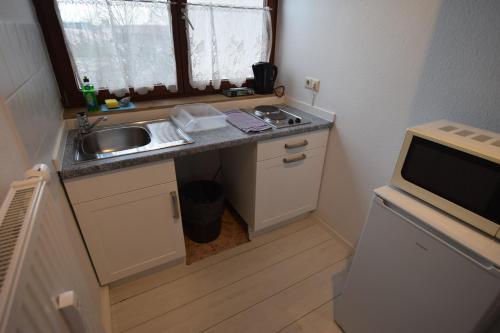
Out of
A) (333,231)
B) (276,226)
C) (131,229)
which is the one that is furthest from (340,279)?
(131,229)

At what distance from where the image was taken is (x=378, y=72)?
143cm

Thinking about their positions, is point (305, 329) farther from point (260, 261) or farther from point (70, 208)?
point (70, 208)

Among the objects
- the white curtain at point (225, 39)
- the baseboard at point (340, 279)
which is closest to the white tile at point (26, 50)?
the white curtain at point (225, 39)

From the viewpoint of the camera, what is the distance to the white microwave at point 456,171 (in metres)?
0.82

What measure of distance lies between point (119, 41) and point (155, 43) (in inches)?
8.5

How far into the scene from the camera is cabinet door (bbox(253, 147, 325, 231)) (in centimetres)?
173

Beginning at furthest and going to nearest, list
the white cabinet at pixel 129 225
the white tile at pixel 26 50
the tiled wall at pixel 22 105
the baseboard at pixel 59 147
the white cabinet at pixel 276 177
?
1. the white cabinet at pixel 276 177
2. the white cabinet at pixel 129 225
3. the baseboard at pixel 59 147
4. the white tile at pixel 26 50
5. the tiled wall at pixel 22 105

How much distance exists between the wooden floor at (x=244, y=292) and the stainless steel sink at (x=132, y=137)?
2.77 ft

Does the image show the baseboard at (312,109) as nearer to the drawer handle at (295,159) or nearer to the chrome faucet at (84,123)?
the drawer handle at (295,159)

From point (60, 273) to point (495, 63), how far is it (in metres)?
1.60

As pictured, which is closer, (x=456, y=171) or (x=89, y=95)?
(x=456, y=171)

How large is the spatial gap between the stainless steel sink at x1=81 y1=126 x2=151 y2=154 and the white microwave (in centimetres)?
133

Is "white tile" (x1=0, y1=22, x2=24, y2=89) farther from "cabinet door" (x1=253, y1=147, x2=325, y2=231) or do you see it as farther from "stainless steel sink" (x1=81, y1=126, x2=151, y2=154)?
"cabinet door" (x1=253, y1=147, x2=325, y2=231)

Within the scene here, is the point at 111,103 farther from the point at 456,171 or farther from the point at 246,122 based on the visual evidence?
the point at 456,171
